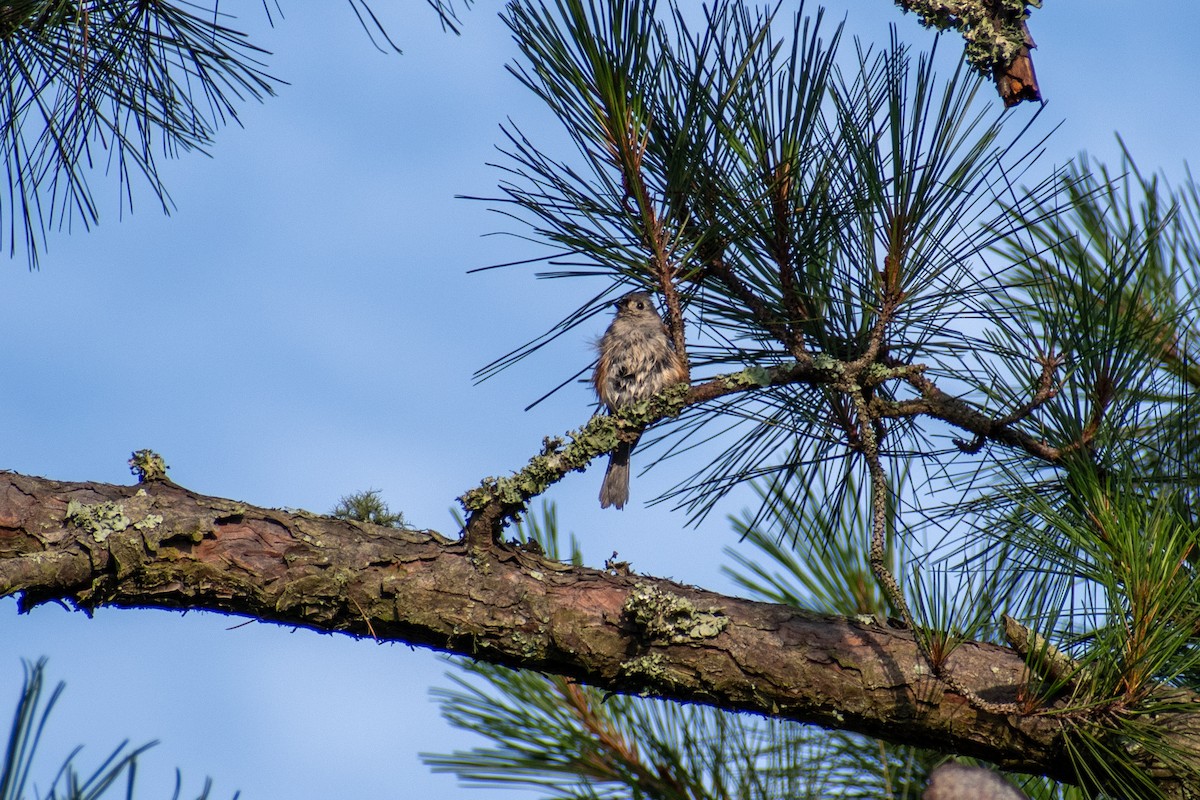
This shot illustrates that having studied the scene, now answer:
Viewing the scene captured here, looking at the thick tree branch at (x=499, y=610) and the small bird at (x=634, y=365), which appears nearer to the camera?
the thick tree branch at (x=499, y=610)

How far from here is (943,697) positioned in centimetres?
207

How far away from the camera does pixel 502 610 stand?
6.73ft

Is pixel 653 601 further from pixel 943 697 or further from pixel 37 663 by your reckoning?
pixel 37 663

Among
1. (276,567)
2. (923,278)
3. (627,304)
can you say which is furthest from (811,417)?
(627,304)

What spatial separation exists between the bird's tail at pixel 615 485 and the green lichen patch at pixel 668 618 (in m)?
0.66

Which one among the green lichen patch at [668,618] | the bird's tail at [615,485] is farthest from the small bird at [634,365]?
the green lichen patch at [668,618]

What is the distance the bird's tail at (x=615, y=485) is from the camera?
278 cm

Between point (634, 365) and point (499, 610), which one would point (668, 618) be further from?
point (634, 365)

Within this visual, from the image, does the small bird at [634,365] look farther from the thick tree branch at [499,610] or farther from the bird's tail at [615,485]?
the thick tree branch at [499,610]

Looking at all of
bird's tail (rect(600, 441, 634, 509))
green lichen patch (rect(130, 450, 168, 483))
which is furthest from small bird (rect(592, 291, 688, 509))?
green lichen patch (rect(130, 450, 168, 483))

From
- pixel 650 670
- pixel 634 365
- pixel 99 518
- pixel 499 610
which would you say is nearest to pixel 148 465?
pixel 99 518

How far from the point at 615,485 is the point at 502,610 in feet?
2.69

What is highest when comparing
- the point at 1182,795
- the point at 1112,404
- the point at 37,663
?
the point at 1112,404

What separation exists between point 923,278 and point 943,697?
2.70ft
